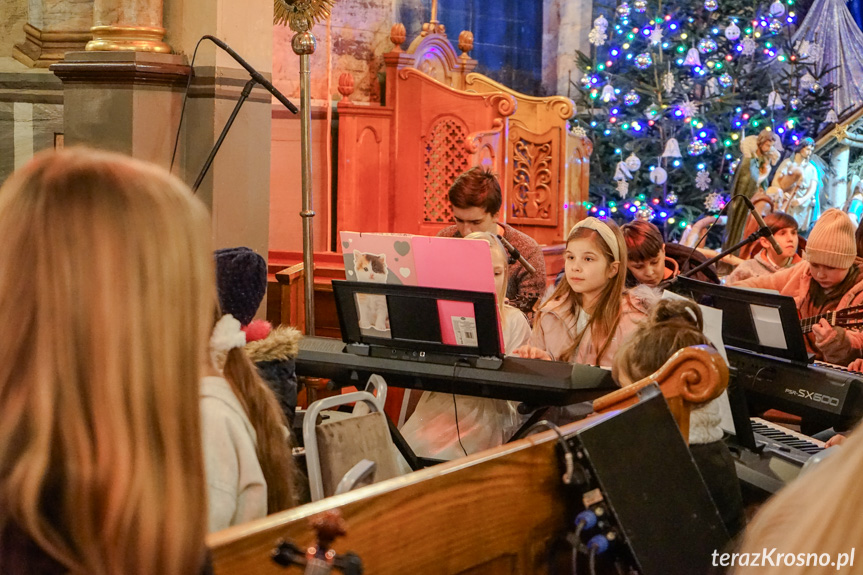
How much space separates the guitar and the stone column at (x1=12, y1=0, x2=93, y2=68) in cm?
Result: 495

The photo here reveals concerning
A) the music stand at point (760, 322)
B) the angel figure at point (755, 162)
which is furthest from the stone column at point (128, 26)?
the angel figure at point (755, 162)

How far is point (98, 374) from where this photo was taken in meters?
1.02

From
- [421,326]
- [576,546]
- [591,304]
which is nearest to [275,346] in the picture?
[421,326]

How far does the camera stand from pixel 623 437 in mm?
2229

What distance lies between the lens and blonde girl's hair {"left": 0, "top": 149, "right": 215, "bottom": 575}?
1.00 meters

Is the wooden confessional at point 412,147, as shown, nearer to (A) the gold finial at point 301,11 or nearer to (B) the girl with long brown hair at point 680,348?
(A) the gold finial at point 301,11

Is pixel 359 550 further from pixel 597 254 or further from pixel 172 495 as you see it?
pixel 597 254

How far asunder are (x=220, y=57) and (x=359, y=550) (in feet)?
12.6

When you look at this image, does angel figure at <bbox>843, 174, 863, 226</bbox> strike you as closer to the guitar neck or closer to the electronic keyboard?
the guitar neck

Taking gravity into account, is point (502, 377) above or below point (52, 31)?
below

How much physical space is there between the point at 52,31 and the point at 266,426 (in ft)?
17.2

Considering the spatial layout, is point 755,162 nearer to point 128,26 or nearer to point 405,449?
point 128,26

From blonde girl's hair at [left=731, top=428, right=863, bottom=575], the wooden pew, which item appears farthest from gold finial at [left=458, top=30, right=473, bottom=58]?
blonde girl's hair at [left=731, top=428, right=863, bottom=575]

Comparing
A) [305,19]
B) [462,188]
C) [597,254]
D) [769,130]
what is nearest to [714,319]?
[597,254]
